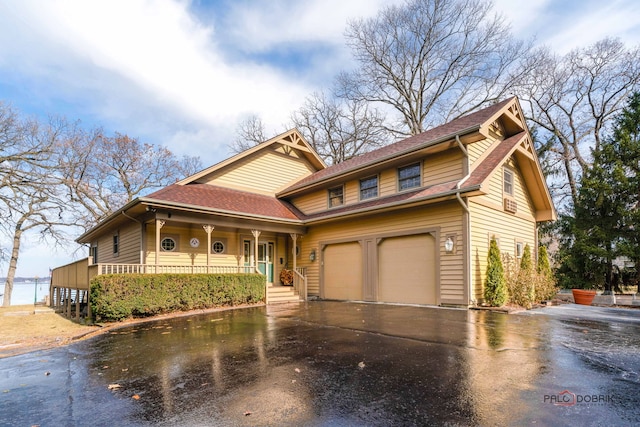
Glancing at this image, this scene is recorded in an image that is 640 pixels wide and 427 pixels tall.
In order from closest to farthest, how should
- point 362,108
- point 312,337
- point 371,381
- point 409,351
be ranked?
point 371,381, point 409,351, point 312,337, point 362,108

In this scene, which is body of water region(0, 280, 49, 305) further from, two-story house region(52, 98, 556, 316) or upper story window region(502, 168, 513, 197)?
upper story window region(502, 168, 513, 197)

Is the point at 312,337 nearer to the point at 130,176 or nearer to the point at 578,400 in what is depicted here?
the point at 578,400

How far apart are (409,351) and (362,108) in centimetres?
2446

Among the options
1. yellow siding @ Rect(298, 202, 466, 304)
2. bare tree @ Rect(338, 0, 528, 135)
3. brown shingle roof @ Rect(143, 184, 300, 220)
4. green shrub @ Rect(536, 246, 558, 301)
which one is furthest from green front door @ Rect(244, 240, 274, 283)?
bare tree @ Rect(338, 0, 528, 135)

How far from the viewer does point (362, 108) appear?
27000mm

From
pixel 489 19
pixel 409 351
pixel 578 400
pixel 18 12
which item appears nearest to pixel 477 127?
pixel 409 351

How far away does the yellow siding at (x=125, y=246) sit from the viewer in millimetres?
11950

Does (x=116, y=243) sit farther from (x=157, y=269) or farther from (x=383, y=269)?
(x=383, y=269)

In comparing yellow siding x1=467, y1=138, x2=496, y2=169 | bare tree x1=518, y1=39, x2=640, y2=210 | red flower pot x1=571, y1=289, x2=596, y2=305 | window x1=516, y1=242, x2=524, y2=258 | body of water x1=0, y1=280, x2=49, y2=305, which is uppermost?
bare tree x1=518, y1=39, x2=640, y2=210

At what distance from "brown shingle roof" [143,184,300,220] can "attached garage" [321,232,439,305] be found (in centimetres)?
273

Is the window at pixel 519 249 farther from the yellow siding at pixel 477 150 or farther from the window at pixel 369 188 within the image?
the window at pixel 369 188

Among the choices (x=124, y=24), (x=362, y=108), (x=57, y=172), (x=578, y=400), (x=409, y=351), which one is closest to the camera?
(x=578, y=400)

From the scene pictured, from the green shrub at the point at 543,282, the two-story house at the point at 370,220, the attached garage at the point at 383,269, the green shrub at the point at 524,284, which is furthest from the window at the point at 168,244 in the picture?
the green shrub at the point at 543,282

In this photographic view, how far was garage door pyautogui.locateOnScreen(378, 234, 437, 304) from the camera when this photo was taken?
10.5 meters
